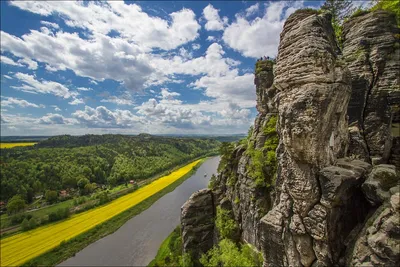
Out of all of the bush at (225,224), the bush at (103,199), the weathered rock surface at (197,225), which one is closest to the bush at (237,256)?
the bush at (225,224)

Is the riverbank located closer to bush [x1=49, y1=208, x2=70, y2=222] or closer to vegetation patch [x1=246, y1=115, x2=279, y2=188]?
bush [x1=49, y1=208, x2=70, y2=222]

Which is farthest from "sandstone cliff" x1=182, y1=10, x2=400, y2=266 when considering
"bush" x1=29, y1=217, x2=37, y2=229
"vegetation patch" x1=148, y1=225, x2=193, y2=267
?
"bush" x1=29, y1=217, x2=37, y2=229

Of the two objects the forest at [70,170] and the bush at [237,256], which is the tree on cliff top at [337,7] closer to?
the bush at [237,256]

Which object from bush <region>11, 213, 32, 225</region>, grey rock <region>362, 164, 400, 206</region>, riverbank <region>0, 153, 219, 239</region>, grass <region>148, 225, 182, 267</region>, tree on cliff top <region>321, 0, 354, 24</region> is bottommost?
riverbank <region>0, 153, 219, 239</region>

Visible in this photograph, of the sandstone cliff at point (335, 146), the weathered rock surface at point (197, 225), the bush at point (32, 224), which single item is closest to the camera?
the sandstone cliff at point (335, 146)

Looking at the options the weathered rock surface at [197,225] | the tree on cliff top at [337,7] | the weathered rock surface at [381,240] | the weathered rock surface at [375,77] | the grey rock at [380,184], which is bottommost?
the weathered rock surface at [197,225]

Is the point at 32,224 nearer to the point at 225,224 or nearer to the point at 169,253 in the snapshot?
the point at 169,253
